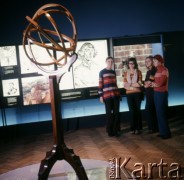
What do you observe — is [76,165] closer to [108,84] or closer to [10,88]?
[108,84]

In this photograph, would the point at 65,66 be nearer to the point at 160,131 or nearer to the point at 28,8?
the point at 160,131

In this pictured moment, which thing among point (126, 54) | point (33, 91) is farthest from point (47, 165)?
point (126, 54)

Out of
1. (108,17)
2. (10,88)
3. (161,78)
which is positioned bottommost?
(10,88)

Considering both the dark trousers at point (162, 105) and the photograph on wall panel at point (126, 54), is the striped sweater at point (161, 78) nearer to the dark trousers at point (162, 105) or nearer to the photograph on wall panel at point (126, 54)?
the dark trousers at point (162, 105)

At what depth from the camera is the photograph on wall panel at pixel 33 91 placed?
680 centimetres

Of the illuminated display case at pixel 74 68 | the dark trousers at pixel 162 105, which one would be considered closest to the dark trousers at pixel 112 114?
the dark trousers at pixel 162 105

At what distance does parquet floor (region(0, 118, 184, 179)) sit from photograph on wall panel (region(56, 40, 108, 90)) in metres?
1.15

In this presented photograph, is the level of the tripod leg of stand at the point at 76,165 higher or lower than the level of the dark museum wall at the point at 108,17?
lower

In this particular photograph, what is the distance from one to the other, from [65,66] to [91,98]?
3.77 meters

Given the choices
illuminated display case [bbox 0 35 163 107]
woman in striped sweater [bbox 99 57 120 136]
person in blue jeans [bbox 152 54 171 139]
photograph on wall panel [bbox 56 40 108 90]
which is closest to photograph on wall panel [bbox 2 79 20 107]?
illuminated display case [bbox 0 35 163 107]

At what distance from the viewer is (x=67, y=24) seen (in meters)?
7.30

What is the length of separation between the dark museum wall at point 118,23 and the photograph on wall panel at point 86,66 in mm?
414

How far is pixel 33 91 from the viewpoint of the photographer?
6820 mm

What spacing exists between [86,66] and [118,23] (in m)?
1.44
